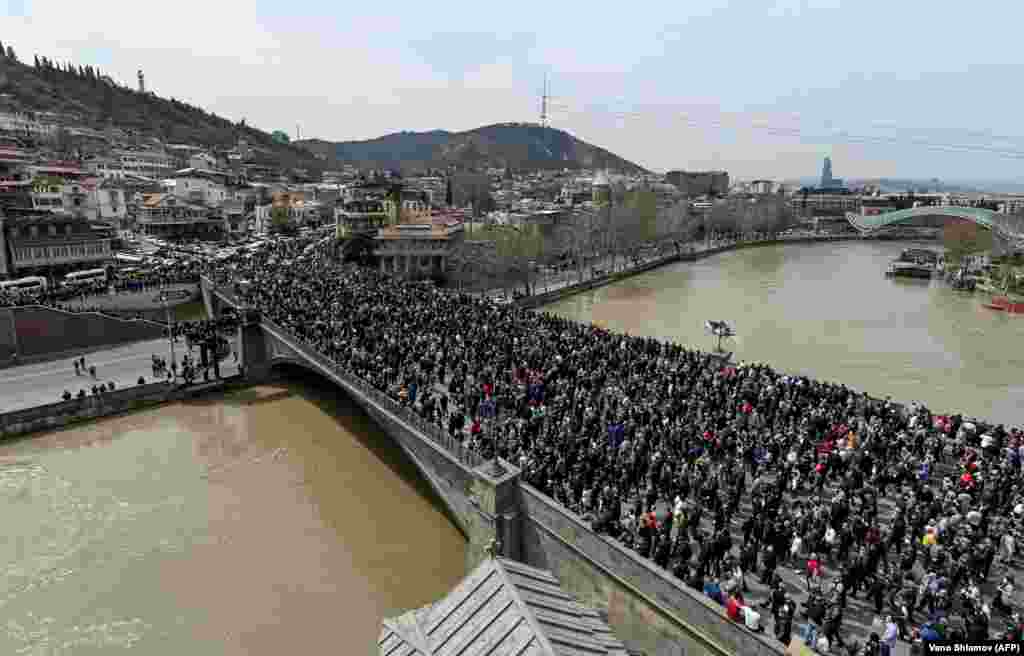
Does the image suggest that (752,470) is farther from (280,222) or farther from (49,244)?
(280,222)

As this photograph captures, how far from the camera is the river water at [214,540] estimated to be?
12156 mm

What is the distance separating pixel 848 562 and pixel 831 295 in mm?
41287

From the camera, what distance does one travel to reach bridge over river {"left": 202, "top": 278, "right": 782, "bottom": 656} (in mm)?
8759

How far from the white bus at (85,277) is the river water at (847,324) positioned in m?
30.5

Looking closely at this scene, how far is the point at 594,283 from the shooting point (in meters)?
49.0

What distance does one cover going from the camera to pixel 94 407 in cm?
2239

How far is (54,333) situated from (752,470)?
31776mm

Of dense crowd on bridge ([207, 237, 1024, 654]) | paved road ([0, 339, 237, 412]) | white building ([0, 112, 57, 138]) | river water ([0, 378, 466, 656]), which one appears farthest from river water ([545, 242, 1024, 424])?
white building ([0, 112, 57, 138])

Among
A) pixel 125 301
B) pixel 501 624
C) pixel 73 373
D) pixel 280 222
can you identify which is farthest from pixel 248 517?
pixel 280 222

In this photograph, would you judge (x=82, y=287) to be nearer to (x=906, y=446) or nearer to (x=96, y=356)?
(x=96, y=356)

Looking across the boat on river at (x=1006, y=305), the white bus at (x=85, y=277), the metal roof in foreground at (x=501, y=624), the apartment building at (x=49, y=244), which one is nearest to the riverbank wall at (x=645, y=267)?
the boat on river at (x=1006, y=305)

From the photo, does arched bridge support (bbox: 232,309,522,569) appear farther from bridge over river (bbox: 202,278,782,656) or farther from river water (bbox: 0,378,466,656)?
river water (bbox: 0,378,466,656)

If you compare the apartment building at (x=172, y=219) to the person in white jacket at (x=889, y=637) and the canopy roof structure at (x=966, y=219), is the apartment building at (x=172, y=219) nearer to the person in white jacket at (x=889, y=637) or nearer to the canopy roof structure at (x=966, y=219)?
the person in white jacket at (x=889, y=637)

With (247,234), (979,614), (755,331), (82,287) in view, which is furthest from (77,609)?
(247,234)
